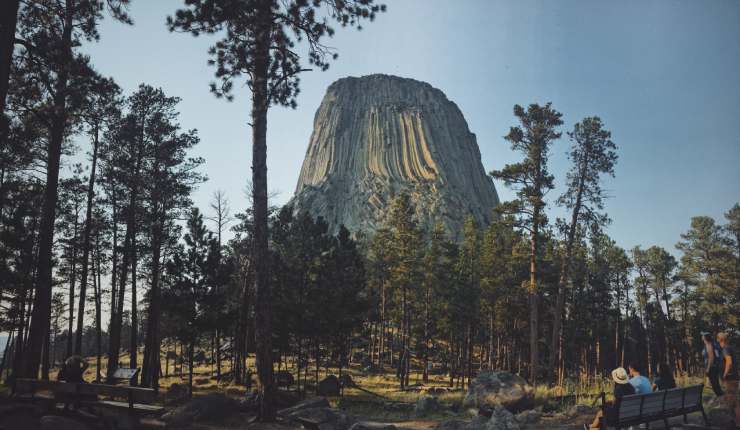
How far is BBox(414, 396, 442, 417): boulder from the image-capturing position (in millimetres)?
16109

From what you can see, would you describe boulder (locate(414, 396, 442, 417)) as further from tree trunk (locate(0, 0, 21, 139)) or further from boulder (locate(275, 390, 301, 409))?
tree trunk (locate(0, 0, 21, 139))

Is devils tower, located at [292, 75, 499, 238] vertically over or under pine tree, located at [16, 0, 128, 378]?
over

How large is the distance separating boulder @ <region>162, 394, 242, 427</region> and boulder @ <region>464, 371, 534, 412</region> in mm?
8644

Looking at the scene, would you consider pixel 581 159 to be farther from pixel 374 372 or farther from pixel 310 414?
pixel 374 372

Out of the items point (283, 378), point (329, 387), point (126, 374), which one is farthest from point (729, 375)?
point (283, 378)

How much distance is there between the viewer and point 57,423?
6.90 meters

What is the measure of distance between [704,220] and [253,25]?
44384 mm

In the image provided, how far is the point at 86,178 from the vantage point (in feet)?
76.1

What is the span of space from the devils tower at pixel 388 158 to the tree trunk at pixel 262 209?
97.6m

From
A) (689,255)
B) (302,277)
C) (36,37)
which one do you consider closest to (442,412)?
(302,277)

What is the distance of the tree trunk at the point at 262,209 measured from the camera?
10.7 m

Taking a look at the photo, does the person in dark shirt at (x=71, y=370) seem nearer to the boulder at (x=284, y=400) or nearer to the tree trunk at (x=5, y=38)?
the tree trunk at (x=5, y=38)

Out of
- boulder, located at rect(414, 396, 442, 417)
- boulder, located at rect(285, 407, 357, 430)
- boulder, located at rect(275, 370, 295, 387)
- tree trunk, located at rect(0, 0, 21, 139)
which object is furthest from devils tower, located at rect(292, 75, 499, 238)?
tree trunk, located at rect(0, 0, 21, 139)

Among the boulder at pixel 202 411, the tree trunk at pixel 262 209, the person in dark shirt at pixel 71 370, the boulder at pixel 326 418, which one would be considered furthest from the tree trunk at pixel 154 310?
the boulder at pixel 326 418
